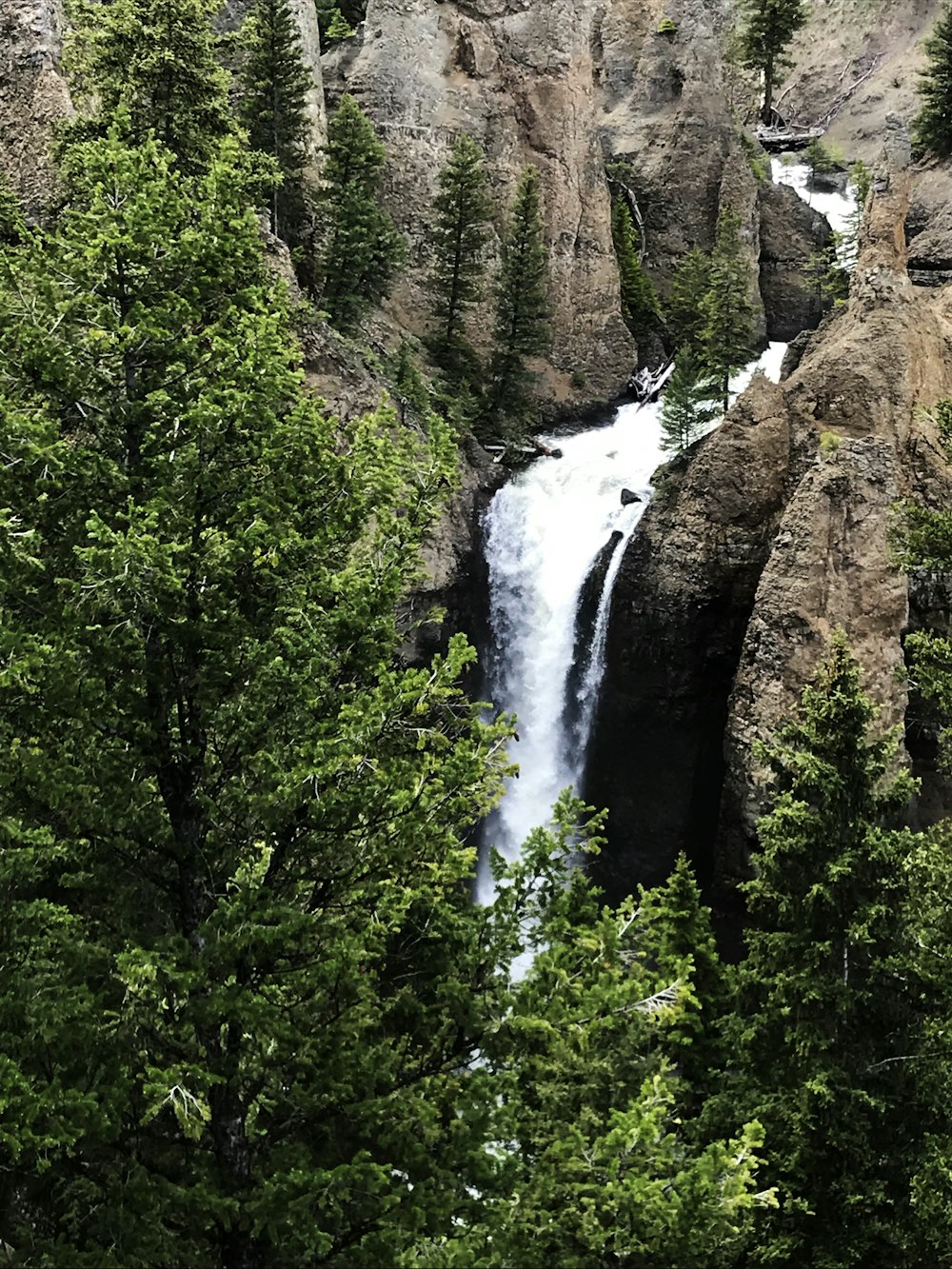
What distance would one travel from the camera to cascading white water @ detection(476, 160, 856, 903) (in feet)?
88.4

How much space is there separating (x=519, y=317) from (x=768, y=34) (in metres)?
35.6

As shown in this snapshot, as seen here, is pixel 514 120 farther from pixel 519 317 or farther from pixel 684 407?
pixel 684 407

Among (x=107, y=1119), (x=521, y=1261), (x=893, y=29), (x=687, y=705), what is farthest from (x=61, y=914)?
(x=893, y=29)

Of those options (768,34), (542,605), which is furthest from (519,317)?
(768,34)

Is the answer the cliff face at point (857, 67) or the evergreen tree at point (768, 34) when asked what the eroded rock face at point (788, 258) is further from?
the evergreen tree at point (768, 34)

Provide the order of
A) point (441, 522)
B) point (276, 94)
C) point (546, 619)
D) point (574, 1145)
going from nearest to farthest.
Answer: point (574, 1145)
point (441, 522)
point (546, 619)
point (276, 94)

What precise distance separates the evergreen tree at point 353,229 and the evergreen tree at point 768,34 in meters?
34.5

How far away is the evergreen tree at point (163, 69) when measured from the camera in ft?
61.6

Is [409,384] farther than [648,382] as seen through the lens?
No

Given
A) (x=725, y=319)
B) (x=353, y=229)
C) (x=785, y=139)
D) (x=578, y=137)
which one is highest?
(x=785, y=139)

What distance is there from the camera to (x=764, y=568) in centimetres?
2373

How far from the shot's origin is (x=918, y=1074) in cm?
1149

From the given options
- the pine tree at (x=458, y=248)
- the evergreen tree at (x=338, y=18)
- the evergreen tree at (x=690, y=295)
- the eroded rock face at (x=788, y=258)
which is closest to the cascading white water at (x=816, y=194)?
the eroded rock face at (x=788, y=258)

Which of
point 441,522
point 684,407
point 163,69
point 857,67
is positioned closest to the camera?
point 163,69
